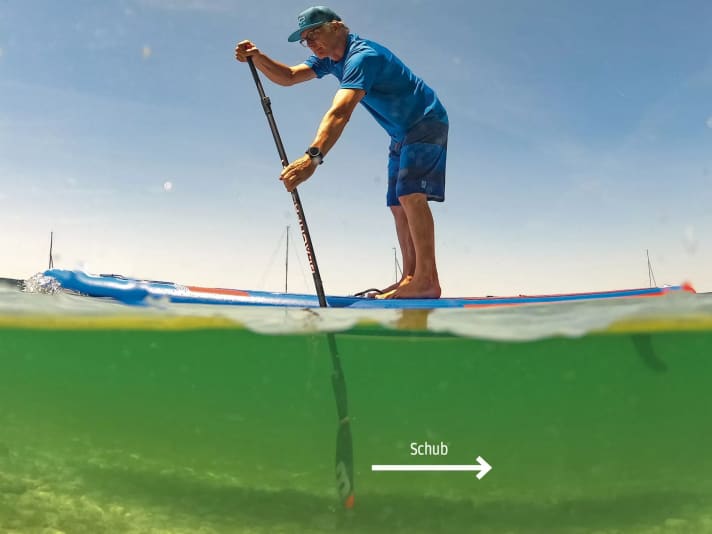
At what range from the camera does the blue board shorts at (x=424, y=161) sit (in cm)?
329

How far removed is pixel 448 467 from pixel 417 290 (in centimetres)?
113

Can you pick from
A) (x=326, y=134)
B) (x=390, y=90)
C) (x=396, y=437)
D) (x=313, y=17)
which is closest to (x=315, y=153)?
(x=326, y=134)

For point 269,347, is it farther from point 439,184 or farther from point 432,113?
point 432,113

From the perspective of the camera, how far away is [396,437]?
290 centimetres

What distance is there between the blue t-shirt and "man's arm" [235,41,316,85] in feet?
0.93

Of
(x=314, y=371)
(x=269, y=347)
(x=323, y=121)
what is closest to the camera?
(x=323, y=121)

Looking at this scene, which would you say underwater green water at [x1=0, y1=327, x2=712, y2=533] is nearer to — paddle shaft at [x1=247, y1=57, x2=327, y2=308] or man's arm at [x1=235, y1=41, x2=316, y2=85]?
paddle shaft at [x1=247, y1=57, x2=327, y2=308]

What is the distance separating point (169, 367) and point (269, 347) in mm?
747

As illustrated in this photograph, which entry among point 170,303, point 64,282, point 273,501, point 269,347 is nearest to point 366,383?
point 269,347

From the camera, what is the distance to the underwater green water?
2.87 metres

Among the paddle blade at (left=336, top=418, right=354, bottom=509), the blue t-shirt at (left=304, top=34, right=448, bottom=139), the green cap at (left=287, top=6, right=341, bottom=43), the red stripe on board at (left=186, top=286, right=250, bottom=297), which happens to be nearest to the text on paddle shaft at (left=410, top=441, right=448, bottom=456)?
the paddle blade at (left=336, top=418, right=354, bottom=509)

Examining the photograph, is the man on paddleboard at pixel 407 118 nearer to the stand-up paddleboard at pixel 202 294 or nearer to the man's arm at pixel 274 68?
the man's arm at pixel 274 68

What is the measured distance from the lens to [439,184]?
339cm

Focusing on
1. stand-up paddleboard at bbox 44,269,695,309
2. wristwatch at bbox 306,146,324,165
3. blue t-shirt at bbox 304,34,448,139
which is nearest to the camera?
wristwatch at bbox 306,146,324,165
